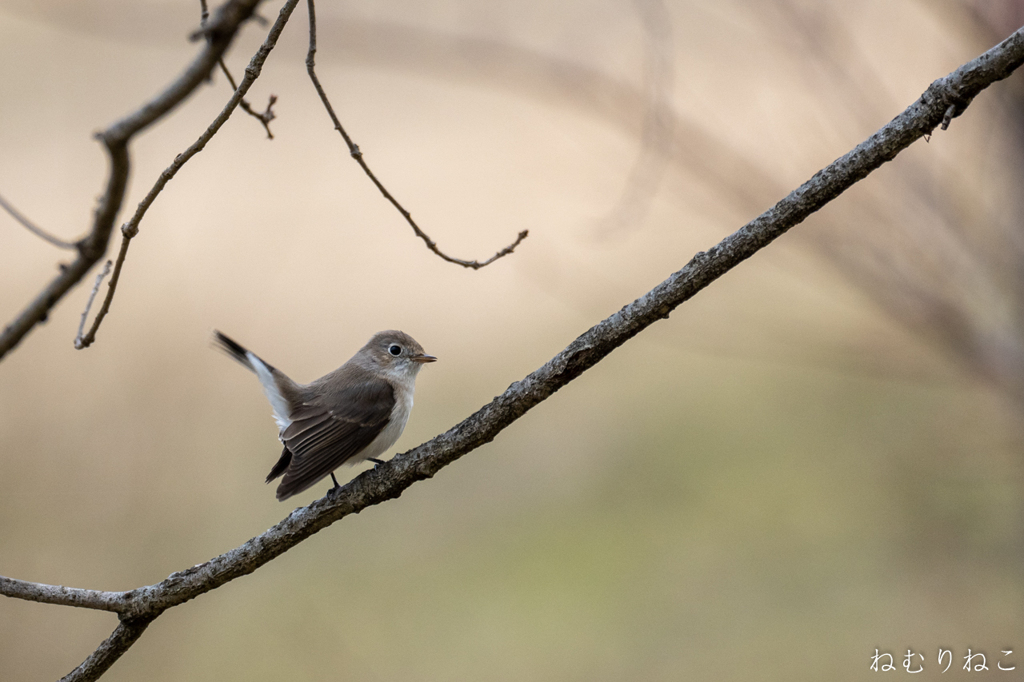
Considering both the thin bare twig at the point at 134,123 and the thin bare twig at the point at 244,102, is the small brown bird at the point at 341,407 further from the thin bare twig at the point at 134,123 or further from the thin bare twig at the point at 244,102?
the thin bare twig at the point at 134,123

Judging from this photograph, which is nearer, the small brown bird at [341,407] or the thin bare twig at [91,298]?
the thin bare twig at [91,298]

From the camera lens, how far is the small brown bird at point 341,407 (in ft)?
7.30

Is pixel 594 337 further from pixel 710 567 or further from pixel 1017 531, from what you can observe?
pixel 710 567

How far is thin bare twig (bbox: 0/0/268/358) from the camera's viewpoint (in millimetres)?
836

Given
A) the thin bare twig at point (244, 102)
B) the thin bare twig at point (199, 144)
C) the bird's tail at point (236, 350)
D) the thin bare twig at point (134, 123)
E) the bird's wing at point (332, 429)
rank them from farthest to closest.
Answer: the bird's tail at point (236, 350), the bird's wing at point (332, 429), the thin bare twig at point (244, 102), the thin bare twig at point (199, 144), the thin bare twig at point (134, 123)

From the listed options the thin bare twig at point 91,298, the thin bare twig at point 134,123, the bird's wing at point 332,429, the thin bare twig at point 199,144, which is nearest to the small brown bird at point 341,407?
the bird's wing at point 332,429

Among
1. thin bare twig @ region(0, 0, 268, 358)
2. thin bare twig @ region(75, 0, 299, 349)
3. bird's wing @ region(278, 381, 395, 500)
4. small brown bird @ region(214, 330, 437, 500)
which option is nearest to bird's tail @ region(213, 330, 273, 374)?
small brown bird @ region(214, 330, 437, 500)

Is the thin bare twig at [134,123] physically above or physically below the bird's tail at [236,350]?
below

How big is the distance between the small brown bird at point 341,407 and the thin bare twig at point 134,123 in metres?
1.10

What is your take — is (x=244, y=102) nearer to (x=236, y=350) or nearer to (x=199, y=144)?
(x=199, y=144)

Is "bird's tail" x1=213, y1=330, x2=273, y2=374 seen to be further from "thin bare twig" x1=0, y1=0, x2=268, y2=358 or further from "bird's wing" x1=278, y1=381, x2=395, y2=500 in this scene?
"thin bare twig" x1=0, y1=0, x2=268, y2=358

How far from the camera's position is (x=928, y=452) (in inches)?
138

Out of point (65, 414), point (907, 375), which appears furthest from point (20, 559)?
point (907, 375)

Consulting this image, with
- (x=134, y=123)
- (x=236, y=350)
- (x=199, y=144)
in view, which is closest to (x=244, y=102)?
(x=199, y=144)
